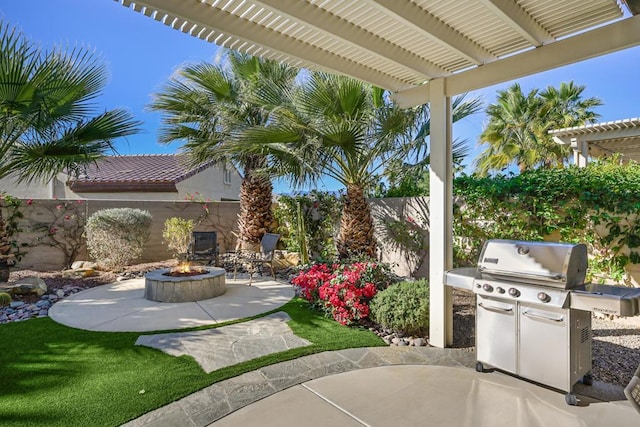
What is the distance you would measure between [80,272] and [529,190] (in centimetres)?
987

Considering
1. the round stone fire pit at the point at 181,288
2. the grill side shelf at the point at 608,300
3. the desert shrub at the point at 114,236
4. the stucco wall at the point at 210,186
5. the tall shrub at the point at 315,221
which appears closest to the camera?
the grill side shelf at the point at 608,300

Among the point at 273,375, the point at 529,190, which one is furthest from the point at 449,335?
the point at 529,190

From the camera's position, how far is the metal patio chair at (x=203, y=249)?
334 inches

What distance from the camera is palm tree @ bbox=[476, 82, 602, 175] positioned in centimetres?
1606

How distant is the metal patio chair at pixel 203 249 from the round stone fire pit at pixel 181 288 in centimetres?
181

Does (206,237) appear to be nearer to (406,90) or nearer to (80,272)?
(80,272)

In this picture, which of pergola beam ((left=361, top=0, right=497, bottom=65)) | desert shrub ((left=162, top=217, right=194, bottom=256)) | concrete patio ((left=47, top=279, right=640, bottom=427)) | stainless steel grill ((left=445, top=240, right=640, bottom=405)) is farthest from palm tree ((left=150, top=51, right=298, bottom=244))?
stainless steel grill ((left=445, top=240, right=640, bottom=405))

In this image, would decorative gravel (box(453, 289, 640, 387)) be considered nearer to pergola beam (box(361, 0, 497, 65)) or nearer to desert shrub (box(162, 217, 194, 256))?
pergola beam (box(361, 0, 497, 65))

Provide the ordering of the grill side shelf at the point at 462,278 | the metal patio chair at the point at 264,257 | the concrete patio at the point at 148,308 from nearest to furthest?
the grill side shelf at the point at 462,278, the concrete patio at the point at 148,308, the metal patio chair at the point at 264,257

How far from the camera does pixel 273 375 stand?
359 cm

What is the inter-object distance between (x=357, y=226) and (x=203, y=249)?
157 inches

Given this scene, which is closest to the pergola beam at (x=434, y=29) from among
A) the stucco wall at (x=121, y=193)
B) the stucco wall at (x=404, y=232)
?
the stucco wall at (x=404, y=232)

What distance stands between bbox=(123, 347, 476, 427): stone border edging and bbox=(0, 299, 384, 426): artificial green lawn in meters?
0.12

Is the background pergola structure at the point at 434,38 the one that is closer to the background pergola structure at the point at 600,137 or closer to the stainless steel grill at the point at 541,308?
the stainless steel grill at the point at 541,308
